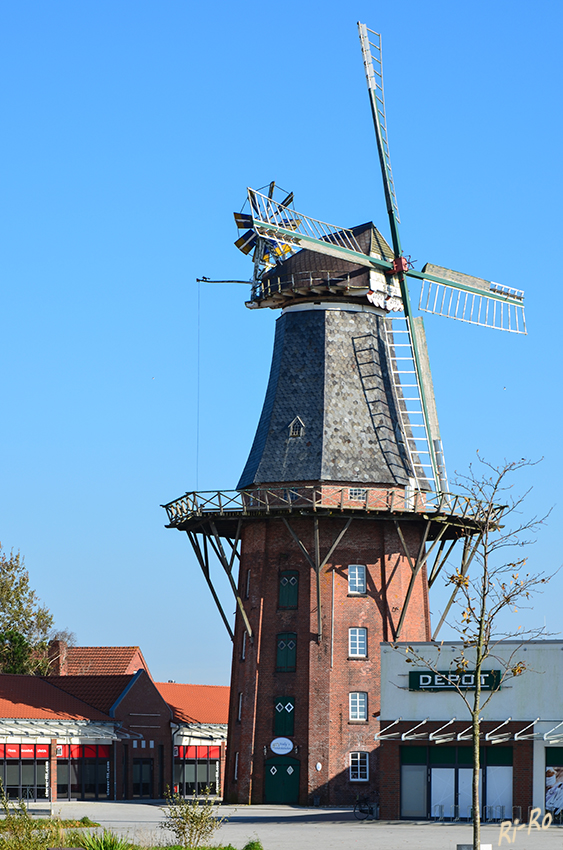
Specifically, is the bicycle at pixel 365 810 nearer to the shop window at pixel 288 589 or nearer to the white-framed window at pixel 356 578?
the white-framed window at pixel 356 578

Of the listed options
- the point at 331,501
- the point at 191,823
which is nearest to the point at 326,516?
the point at 331,501

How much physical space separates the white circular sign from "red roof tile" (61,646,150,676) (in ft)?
60.5

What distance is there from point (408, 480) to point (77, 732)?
17.0 meters

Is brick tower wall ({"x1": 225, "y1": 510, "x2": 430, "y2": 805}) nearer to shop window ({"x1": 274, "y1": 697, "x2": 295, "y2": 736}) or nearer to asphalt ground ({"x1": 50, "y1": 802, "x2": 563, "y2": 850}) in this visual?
shop window ({"x1": 274, "y1": 697, "x2": 295, "y2": 736})

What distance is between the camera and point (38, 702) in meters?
52.9

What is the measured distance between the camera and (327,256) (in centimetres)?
5056

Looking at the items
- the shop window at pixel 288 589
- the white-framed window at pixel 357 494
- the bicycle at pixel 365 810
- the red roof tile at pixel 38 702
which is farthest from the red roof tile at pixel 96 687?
the bicycle at pixel 365 810

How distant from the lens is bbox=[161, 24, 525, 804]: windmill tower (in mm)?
45938

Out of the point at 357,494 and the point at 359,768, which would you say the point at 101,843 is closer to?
the point at 359,768

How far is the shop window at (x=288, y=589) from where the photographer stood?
47344 millimetres

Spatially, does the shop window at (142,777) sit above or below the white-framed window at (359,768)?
below

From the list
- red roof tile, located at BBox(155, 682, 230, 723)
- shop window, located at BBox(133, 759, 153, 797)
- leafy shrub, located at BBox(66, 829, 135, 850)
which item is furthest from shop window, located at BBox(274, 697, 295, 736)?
leafy shrub, located at BBox(66, 829, 135, 850)

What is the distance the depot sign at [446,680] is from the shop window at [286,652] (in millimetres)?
7109

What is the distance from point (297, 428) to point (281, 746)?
12046 mm
